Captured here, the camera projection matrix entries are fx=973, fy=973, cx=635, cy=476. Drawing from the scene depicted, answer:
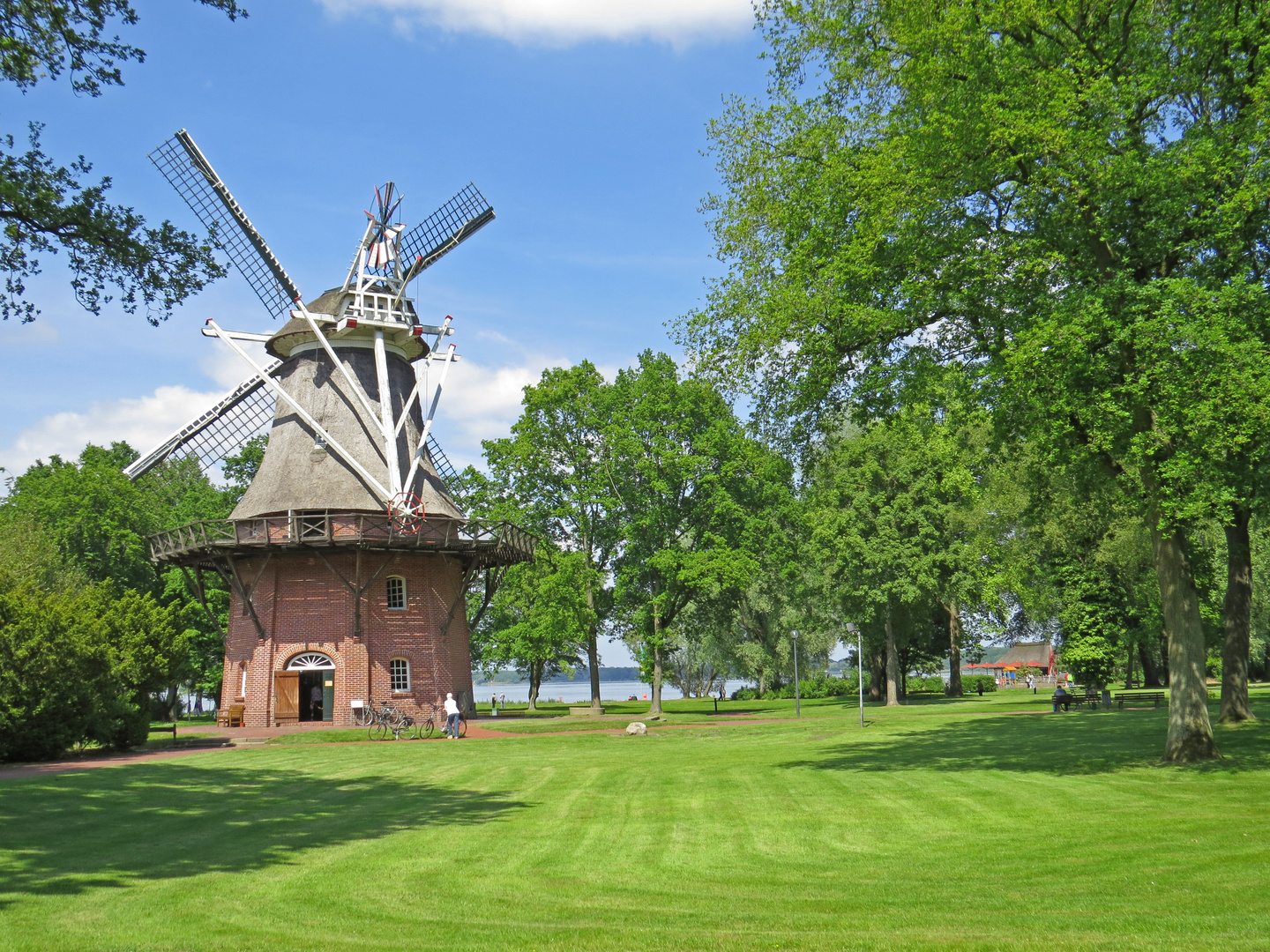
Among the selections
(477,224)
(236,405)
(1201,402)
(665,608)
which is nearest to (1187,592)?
(1201,402)

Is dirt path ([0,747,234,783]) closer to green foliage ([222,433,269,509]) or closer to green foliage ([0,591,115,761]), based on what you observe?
green foliage ([0,591,115,761])

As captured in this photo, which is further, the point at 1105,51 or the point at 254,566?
the point at 254,566

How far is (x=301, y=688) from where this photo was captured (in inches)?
1437

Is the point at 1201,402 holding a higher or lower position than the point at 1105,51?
lower

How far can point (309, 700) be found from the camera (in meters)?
36.8

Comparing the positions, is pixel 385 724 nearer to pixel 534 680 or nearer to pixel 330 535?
pixel 330 535

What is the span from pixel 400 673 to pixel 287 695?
4.01 metres

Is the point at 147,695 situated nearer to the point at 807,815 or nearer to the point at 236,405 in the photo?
the point at 236,405

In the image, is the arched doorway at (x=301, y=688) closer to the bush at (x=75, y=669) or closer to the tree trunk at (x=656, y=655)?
the bush at (x=75, y=669)

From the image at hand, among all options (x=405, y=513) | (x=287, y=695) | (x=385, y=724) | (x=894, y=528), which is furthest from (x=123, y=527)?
(x=894, y=528)

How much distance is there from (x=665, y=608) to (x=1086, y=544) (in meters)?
18.1

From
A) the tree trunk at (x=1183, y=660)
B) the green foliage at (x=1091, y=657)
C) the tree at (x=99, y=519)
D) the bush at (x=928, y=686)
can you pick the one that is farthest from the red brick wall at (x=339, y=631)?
the bush at (x=928, y=686)

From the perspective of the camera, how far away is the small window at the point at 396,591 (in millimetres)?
36750

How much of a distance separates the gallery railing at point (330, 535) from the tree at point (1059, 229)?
18.3 m
